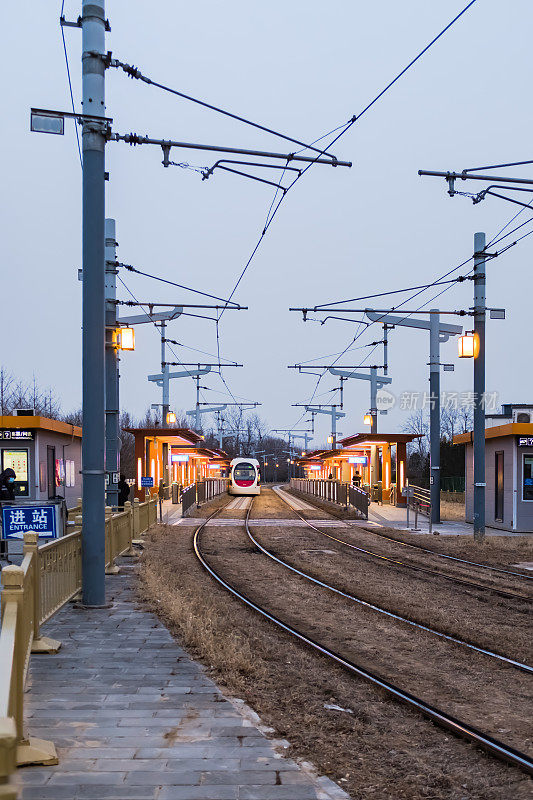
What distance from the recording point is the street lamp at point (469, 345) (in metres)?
21.7

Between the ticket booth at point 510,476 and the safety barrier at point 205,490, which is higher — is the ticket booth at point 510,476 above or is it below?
above

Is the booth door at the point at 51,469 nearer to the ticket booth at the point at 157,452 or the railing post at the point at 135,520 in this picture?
the ticket booth at the point at 157,452

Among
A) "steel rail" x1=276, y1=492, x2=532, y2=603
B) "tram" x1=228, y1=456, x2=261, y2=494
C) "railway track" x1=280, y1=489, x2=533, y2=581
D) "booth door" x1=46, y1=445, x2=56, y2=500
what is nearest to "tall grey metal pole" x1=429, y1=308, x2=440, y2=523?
"railway track" x1=280, y1=489, x2=533, y2=581

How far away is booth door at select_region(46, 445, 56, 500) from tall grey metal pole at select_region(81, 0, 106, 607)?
14234 mm

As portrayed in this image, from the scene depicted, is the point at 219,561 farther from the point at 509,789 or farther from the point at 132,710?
the point at 509,789

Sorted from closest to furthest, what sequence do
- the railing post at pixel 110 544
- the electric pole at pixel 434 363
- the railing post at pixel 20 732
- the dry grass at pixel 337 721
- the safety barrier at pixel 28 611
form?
the safety barrier at pixel 28 611 < the railing post at pixel 20 732 < the dry grass at pixel 337 721 < the railing post at pixel 110 544 < the electric pole at pixel 434 363

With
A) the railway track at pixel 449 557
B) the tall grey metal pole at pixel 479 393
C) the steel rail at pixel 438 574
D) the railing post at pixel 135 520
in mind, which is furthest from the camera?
the tall grey metal pole at pixel 479 393

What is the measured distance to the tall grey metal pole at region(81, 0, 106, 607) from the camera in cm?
1008

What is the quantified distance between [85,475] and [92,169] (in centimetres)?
399

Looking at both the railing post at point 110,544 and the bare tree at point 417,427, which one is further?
the bare tree at point 417,427

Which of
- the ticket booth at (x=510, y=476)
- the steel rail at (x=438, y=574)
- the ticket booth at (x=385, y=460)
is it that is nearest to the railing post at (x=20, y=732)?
the steel rail at (x=438, y=574)

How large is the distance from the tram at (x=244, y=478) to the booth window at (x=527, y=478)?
27034 millimetres

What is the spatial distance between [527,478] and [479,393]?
4737 mm

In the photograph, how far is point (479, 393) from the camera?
21781 mm
